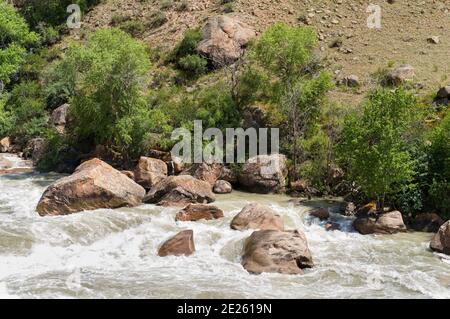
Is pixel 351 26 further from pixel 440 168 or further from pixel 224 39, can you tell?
pixel 440 168

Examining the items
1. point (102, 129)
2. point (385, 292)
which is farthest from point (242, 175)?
point (385, 292)

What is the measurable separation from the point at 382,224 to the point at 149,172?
1081 cm

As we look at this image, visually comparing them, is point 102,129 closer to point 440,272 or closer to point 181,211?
point 181,211

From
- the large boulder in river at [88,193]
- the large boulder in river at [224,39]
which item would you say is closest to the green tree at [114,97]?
the large boulder in river at [88,193]

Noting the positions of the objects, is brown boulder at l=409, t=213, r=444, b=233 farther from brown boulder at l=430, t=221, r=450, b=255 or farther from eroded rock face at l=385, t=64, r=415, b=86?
eroded rock face at l=385, t=64, r=415, b=86

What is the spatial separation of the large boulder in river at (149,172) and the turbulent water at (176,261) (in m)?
3.06

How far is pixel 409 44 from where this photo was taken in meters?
37.5

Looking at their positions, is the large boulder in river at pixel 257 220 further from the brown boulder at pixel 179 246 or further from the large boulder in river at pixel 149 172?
the large boulder in river at pixel 149 172

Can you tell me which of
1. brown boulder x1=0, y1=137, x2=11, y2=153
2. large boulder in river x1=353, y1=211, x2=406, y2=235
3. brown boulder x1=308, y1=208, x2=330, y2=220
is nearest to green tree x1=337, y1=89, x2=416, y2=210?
large boulder in river x1=353, y1=211, x2=406, y2=235

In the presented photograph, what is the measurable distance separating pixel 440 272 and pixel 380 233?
4052 mm

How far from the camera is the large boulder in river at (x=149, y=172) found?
2648 cm

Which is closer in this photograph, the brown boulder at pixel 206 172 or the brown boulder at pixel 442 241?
the brown boulder at pixel 442 241

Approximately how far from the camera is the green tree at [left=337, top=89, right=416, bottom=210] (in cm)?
2192

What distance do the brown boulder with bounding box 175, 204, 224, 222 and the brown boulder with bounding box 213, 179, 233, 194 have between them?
4.23m
